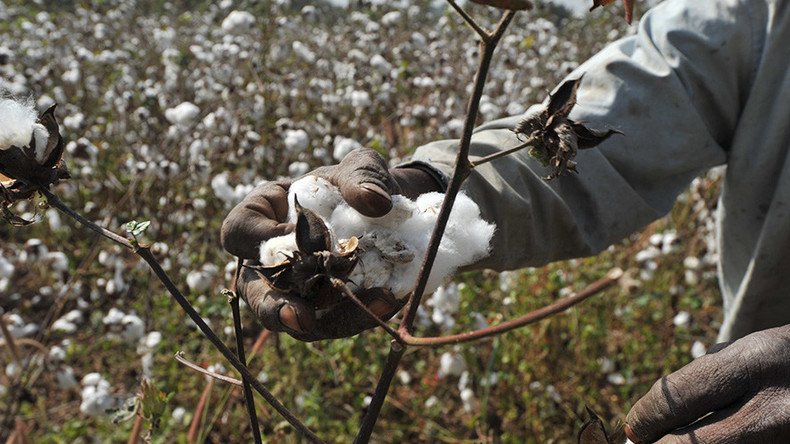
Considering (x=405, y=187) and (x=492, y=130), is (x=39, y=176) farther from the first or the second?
(x=492, y=130)

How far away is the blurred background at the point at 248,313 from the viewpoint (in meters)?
2.37

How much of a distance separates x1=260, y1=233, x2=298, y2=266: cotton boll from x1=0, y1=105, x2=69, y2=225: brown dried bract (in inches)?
9.5

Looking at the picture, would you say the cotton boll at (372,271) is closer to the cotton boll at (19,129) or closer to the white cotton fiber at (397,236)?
the white cotton fiber at (397,236)

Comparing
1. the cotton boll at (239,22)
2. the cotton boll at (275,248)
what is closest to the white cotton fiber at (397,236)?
the cotton boll at (275,248)

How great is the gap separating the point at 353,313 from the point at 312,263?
0.25 meters

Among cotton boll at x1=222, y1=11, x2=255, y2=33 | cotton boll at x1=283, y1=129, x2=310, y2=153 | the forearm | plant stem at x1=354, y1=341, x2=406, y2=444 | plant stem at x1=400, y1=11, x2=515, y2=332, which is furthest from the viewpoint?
cotton boll at x1=222, y1=11, x2=255, y2=33

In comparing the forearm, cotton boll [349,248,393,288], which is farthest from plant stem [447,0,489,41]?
the forearm

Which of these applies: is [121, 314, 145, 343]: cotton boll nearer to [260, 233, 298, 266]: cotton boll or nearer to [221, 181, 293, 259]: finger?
[221, 181, 293, 259]: finger

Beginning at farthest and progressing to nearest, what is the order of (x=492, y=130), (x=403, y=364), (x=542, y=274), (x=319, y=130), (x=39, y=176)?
1. (x=319, y=130)
2. (x=542, y=274)
3. (x=403, y=364)
4. (x=492, y=130)
5. (x=39, y=176)

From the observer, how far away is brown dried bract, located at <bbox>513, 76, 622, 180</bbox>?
2.12ft

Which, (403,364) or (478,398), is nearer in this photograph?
(478,398)

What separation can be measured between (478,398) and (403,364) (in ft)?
1.14

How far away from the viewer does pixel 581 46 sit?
22.2 feet

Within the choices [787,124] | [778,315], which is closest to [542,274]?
[778,315]
